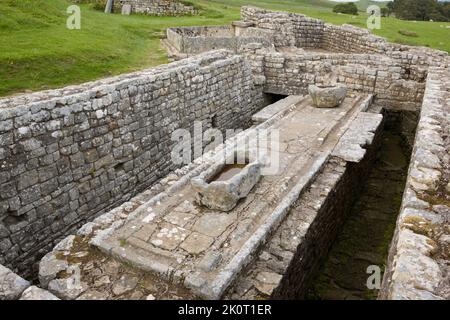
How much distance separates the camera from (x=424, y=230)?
4008mm

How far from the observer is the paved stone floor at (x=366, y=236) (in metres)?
6.71

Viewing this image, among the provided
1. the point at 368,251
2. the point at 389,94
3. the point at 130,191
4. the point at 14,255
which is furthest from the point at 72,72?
the point at 389,94

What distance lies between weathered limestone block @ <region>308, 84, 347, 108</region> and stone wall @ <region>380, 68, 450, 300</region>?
4.01 meters

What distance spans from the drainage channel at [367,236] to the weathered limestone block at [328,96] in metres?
2.12

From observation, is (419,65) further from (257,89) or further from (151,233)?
(151,233)

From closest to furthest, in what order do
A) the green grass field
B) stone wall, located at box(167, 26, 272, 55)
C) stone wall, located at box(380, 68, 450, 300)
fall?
1. stone wall, located at box(380, 68, 450, 300)
2. the green grass field
3. stone wall, located at box(167, 26, 272, 55)

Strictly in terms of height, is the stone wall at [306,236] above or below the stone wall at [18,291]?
below

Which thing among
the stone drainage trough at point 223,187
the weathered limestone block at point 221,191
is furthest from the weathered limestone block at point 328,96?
the weathered limestone block at point 221,191

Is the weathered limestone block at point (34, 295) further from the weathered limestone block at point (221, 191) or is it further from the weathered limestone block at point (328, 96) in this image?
the weathered limestone block at point (328, 96)

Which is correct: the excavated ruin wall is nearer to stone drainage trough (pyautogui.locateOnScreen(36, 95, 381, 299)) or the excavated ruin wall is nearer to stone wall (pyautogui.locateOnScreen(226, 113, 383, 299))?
stone drainage trough (pyautogui.locateOnScreen(36, 95, 381, 299))

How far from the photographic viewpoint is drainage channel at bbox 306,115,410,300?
22.0 ft

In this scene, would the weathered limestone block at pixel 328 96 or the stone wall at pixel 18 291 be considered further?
the weathered limestone block at pixel 328 96

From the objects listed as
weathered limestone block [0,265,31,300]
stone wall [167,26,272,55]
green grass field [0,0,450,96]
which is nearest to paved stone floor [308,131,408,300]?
weathered limestone block [0,265,31,300]
